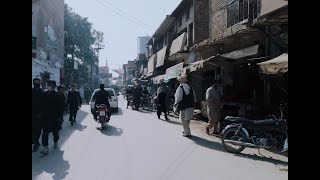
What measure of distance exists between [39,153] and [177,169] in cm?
371

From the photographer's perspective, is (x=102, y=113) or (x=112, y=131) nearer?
(x=112, y=131)

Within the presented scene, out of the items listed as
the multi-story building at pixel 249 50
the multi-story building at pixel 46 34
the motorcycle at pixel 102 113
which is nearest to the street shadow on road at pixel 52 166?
the motorcycle at pixel 102 113

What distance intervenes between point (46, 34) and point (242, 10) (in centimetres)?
1874

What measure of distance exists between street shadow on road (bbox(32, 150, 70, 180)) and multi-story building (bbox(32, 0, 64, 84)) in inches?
584

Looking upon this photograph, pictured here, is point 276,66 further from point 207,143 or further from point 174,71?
point 174,71

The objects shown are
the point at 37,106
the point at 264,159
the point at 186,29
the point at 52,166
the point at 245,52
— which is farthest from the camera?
the point at 186,29

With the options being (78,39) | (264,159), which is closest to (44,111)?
(264,159)

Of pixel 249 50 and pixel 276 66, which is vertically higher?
pixel 249 50

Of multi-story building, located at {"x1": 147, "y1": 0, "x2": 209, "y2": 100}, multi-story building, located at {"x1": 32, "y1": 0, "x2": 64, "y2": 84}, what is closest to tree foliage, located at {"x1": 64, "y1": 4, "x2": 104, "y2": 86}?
multi-story building, located at {"x1": 32, "y1": 0, "x2": 64, "y2": 84}

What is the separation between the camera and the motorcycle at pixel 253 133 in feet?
26.5

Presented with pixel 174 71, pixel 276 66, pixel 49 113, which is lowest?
pixel 49 113

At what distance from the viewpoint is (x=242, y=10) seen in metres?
15.5

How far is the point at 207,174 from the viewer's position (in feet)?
21.5

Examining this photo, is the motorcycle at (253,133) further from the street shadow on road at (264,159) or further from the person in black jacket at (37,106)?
the person in black jacket at (37,106)
